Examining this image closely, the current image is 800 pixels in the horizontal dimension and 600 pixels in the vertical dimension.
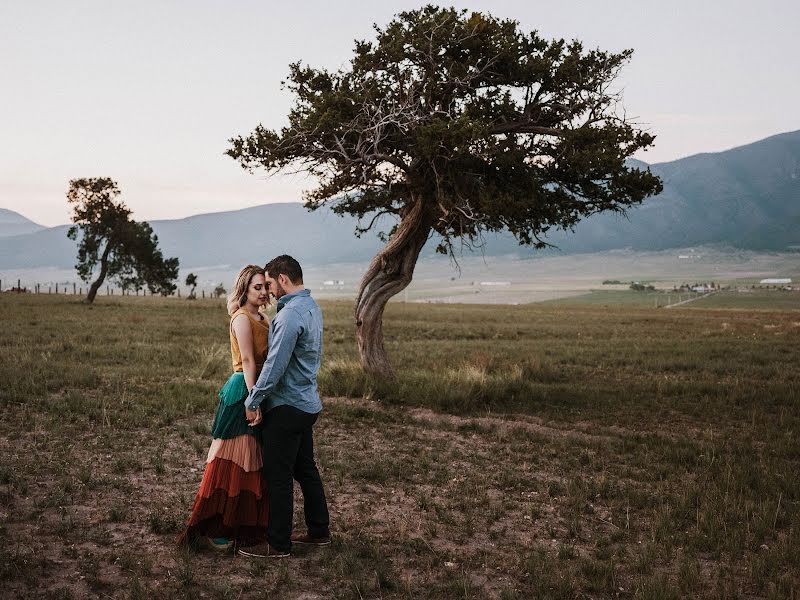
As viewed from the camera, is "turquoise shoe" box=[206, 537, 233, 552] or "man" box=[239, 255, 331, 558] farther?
"turquoise shoe" box=[206, 537, 233, 552]

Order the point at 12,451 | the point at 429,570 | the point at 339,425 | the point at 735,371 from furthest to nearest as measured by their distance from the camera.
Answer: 1. the point at 735,371
2. the point at 339,425
3. the point at 12,451
4. the point at 429,570

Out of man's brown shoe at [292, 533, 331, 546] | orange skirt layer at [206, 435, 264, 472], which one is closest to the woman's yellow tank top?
orange skirt layer at [206, 435, 264, 472]

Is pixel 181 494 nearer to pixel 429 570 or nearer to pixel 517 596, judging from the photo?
pixel 429 570

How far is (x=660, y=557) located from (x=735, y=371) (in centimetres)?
1707

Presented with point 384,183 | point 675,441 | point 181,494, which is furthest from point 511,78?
point 181,494

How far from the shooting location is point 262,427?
262 inches

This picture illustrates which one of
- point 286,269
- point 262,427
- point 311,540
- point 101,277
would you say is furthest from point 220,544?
point 101,277

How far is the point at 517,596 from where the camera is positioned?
233 inches

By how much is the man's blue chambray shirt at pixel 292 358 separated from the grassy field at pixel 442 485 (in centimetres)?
147

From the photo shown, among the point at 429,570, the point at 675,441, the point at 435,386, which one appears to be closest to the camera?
the point at 429,570

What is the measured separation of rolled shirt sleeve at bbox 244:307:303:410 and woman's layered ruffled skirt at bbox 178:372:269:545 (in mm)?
369

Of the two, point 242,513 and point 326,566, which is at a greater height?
point 242,513

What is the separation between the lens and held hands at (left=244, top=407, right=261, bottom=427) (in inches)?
252

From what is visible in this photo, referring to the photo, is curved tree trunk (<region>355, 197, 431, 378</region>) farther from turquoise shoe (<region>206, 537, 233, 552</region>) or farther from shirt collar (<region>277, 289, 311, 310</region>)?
shirt collar (<region>277, 289, 311, 310</region>)
